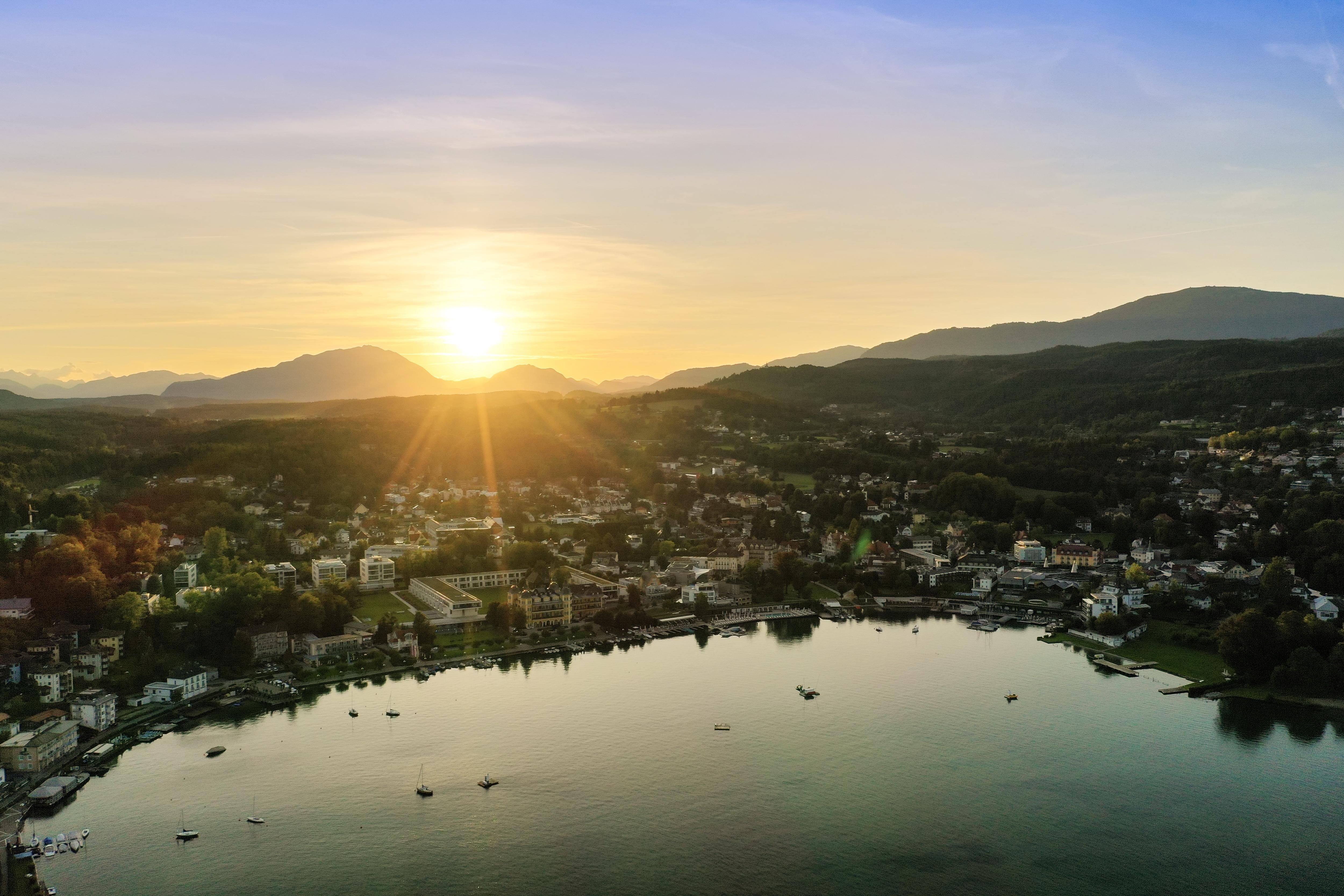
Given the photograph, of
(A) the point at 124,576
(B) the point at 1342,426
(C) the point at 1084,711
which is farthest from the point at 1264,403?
(A) the point at 124,576

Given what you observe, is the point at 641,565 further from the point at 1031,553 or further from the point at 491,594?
the point at 1031,553

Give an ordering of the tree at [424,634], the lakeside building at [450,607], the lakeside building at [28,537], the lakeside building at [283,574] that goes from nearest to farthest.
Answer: the tree at [424,634] < the lakeside building at [450,607] < the lakeside building at [28,537] < the lakeside building at [283,574]

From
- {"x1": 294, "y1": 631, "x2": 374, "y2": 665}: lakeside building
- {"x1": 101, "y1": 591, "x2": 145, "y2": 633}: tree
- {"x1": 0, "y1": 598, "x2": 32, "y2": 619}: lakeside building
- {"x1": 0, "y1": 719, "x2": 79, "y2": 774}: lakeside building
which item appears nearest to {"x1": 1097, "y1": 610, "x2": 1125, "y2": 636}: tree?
{"x1": 294, "y1": 631, "x2": 374, "y2": 665}: lakeside building

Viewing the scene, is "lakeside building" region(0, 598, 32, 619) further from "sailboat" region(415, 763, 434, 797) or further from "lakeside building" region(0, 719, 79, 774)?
"sailboat" region(415, 763, 434, 797)

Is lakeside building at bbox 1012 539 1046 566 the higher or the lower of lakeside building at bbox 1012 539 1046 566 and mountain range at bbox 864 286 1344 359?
the lower

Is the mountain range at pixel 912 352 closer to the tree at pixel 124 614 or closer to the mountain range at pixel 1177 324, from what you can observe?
the mountain range at pixel 1177 324

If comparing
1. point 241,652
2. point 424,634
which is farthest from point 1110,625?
point 241,652

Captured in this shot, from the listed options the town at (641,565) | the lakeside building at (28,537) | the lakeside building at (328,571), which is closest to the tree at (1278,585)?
the town at (641,565)
